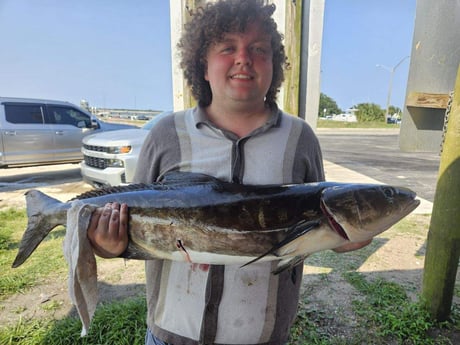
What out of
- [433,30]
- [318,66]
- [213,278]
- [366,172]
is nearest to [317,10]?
[318,66]

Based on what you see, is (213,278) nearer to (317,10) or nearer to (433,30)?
(433,30)

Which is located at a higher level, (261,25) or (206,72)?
(261,25)

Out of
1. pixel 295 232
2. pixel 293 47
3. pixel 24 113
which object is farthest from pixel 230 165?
pixel 24 113

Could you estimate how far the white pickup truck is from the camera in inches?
245

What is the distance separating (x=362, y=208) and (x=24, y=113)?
34.7ft

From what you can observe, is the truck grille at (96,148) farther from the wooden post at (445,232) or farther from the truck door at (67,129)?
the wooden post at (445,232)

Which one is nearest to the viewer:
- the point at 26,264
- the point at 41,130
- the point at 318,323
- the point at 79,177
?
the point at 318,323

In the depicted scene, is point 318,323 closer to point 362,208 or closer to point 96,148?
point 362,208

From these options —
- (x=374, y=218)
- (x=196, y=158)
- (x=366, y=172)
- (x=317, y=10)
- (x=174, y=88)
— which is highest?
(x=317, y=10)

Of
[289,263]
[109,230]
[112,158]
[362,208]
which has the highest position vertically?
[362,208]

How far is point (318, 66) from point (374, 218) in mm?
2446

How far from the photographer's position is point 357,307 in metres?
3.16

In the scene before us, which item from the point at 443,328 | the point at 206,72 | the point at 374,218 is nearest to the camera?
the point at 374,218

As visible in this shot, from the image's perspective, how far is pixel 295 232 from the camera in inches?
56.0
